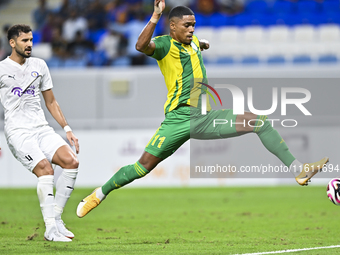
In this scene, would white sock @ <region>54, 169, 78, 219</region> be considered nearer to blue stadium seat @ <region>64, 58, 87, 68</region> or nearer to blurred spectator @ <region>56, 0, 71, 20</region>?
blue stadium seat @ <region>64, 58, 87, 68</region>

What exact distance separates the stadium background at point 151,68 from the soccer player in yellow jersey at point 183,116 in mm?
7416

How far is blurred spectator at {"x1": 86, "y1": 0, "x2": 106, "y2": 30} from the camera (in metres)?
18.2

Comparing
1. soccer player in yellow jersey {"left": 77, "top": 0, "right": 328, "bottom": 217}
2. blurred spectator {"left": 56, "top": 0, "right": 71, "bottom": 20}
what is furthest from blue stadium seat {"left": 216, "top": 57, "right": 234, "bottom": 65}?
soccer player in yellow jersey {"left": 77, "top": 0, "right": 328, "bottom": 217}

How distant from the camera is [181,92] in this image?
6465 millimetres

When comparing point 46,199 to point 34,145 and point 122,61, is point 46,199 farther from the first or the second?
point 122,61

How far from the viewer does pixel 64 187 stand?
685 cm

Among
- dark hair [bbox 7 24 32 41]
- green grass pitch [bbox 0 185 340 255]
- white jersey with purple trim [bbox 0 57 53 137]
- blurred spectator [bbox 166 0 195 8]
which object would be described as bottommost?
green grass pitch [bbox 0 185 340 255]

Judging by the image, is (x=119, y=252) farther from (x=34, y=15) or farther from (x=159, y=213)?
(x=34, y=15)

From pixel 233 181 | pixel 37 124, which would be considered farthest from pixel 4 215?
pixel 233 181

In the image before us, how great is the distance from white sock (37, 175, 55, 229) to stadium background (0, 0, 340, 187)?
756 cm

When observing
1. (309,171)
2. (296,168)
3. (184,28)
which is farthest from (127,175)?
(309,171)

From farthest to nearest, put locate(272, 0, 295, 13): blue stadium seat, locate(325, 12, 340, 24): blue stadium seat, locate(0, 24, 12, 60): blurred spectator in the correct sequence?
locate(272, 0, 295, 13): blue stadium seat, locate(325, 12, 340, 24): blue stadium seat, locate(0, 24, 12, 60): blurred spectator

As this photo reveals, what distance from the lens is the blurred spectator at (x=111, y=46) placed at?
16.4 meters

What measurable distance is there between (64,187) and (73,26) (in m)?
11.6
